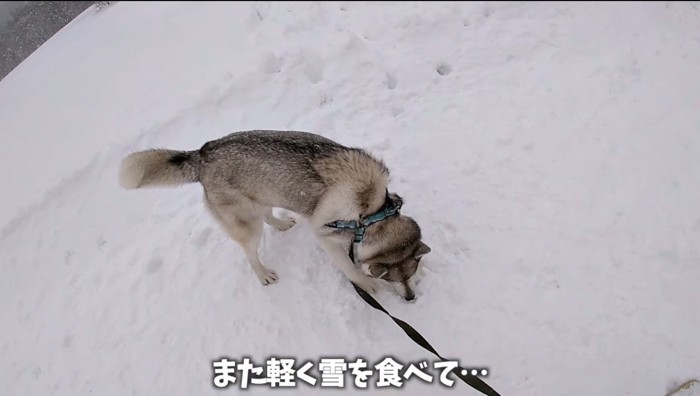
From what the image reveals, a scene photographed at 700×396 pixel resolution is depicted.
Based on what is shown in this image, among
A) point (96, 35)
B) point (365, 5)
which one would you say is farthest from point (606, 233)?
point (96, 35)

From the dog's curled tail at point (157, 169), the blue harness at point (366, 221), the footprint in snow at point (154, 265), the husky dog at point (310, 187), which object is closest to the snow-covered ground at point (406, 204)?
the footprint in snow at point (154, 265)

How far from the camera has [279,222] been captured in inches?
157

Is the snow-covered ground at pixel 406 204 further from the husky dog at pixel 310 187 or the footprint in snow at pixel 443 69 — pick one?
the husky dog at pixel 310 187

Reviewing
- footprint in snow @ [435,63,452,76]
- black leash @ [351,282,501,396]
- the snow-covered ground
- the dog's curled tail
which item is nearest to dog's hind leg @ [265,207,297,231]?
the snow-covered ground

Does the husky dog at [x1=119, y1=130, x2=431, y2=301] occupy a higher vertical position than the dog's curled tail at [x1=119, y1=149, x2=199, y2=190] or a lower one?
lower

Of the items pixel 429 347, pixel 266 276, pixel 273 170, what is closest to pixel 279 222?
pixel 266 276

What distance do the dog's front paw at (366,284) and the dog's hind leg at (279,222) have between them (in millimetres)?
965

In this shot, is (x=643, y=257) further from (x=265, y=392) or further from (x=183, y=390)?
(x=183, y=390)

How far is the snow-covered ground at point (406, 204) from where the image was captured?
3303mm

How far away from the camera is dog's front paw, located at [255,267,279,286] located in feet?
12.1

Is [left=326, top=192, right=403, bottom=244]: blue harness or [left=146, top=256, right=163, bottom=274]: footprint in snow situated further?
[left=146, top=256, right=163, bottom=274]: footprint in snow

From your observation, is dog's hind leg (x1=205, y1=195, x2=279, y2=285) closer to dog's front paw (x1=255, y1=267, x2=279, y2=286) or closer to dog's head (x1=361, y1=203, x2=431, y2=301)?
dog's front paw (x1=255, y1=267, x2=279, y2=286)

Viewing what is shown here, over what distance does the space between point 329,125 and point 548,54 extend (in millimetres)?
2934

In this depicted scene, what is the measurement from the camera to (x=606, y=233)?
3652 mm
